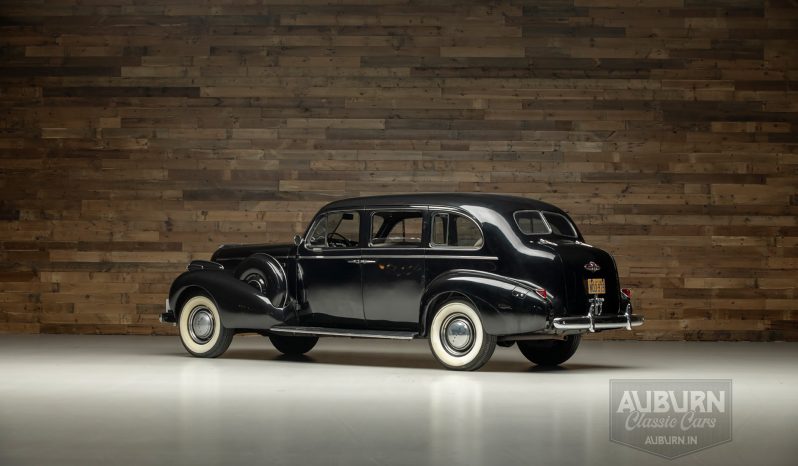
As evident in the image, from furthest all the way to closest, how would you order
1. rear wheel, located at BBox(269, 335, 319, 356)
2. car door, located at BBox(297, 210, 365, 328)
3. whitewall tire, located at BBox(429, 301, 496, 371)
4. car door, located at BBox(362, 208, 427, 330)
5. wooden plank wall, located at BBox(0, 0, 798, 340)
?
wooden plank wall, located at BBox(0, 0, 798, 340) → rear wheel, located at BBox(269, 335, 319, 356) → car door, located at BBox(297, 210, 365, 328) → car door, located at BBox(362, 208, 427, 330) → whitewall tire, located at BBox(429, 301, 496, 371)

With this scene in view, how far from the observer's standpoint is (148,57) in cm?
1473

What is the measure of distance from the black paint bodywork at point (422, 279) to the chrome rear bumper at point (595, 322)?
0.08 m

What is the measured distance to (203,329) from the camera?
38.5 feet

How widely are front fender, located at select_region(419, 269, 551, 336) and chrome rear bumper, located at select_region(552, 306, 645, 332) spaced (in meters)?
0.16

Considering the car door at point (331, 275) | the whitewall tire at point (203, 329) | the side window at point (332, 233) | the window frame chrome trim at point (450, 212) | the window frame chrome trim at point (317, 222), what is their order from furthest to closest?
1. the whitewall tire at point (203, 329)
2. the side window at point (332, 233)
3. the window frame chrome trim at point (317, 222)
4. the car door at point (331, 275)
5. the window frame chrome trim at point (450, 212)

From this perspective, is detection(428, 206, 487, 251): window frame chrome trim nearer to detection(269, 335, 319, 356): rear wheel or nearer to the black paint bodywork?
the black paint bodywork

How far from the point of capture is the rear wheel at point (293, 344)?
12.2 m

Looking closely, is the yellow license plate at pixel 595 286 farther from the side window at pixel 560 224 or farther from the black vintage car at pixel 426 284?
the side window at pixel 560 224

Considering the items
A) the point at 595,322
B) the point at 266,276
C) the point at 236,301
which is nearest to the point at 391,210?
the point at 266,276

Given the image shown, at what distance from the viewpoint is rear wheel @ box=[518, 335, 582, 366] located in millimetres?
11031

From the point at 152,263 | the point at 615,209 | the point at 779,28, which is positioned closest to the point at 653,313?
the point at 615,209

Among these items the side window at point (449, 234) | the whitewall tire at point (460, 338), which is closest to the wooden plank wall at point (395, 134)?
the side window at point (449, 234)

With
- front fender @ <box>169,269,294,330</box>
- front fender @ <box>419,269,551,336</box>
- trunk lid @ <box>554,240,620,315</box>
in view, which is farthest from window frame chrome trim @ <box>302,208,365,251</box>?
trunk lid @ <box>554,240,620,315</box>

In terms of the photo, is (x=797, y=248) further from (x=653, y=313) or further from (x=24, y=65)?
(x=24, y=65)
